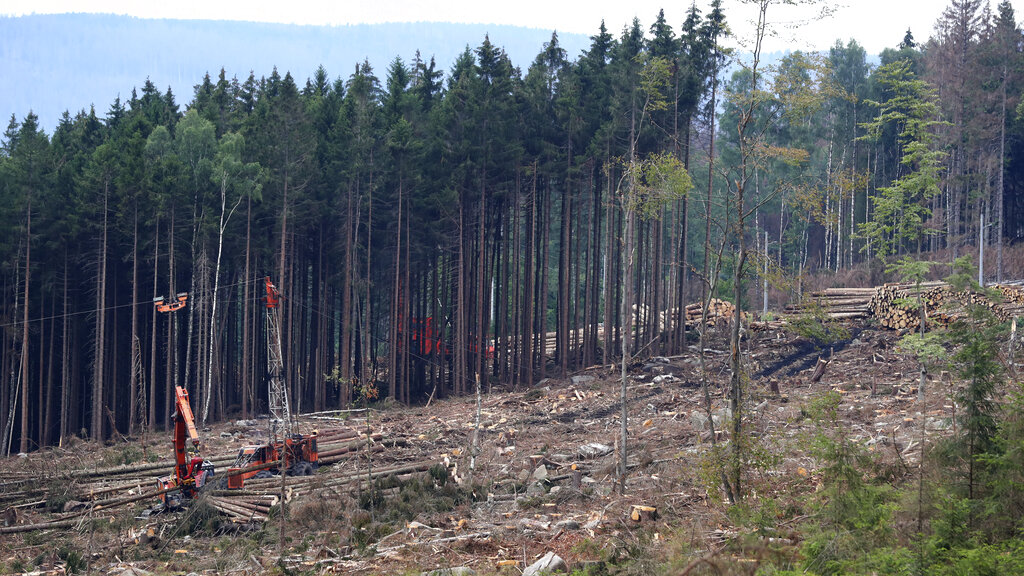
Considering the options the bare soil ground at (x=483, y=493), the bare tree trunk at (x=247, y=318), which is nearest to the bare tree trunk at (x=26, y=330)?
the bare soil ground at (x=483, y=493)

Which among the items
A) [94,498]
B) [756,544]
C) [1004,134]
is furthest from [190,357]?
[1004,134]

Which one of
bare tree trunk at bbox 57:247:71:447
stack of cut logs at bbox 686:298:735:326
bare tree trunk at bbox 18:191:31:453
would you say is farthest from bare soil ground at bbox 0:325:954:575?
stack of cut logs at bbox 686:298:735:326

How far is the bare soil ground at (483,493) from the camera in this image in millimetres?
14609

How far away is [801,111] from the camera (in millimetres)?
14836

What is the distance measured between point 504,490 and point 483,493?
66cm

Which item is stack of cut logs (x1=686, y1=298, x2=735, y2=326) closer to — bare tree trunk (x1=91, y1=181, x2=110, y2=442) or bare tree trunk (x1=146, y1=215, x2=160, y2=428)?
bare tree trunk (x1=146, y1=215, x2=160, y2=428)

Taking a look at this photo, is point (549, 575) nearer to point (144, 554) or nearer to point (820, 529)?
point (820, 529)

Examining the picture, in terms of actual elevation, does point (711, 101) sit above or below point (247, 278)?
above

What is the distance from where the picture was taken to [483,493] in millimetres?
20469

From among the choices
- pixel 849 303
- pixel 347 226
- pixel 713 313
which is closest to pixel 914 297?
pixel 849 303

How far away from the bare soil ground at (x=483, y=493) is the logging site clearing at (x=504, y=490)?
64mm

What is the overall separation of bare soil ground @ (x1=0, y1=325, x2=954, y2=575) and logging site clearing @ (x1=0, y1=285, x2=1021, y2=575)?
64 mm

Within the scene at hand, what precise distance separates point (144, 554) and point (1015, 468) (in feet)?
54.9

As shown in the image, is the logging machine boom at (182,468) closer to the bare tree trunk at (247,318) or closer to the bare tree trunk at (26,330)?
the bare tree trunk at (247,318)
